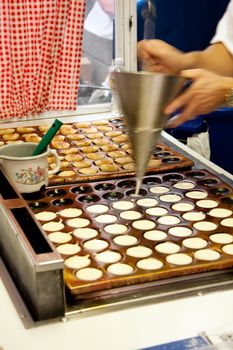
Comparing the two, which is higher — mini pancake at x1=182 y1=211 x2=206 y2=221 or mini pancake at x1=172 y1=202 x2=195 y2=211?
mini pancake at x1=182 y1=211 x2=206 y2=221

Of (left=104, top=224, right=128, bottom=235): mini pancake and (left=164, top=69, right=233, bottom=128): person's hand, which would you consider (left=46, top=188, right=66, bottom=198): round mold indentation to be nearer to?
(left=104, top=224, right=128, bottom=235): mini pancake

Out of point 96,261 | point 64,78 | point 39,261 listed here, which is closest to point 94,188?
point 96,261

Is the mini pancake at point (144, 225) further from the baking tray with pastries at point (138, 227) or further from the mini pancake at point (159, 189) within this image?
the mini pancake at point (159, 189)

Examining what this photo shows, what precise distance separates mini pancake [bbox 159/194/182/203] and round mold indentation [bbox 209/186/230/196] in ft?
0.38

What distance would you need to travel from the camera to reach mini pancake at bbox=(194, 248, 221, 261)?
55.1 inches

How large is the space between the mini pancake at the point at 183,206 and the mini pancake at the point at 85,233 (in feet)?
0.92

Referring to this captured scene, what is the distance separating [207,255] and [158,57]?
88 cm

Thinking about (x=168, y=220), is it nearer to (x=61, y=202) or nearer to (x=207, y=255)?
(x=207, y=255)

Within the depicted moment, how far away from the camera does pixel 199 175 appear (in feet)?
6.45

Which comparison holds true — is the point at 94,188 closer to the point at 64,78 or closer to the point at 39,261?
the point at 39,261

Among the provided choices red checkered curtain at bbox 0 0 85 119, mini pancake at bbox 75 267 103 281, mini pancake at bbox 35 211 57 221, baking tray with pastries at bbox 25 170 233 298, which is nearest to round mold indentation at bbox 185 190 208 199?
baking tray with pastries at bbox 25 170 233 298

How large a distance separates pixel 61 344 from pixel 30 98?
1613 millimetres

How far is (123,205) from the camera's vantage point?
173cm

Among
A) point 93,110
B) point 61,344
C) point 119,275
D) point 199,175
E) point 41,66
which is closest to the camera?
point 61,344
